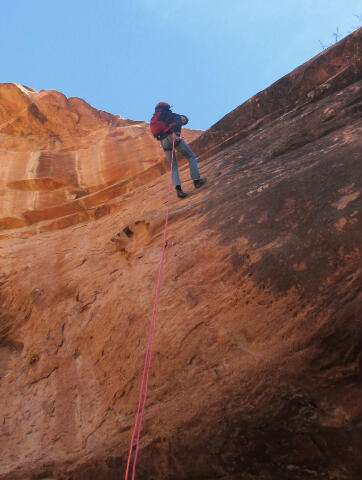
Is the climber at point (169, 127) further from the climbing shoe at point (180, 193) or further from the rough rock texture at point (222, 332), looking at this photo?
the rough rock texture at point (222, 332)

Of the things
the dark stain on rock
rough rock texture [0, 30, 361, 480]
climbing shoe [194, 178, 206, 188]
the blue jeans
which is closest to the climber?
the blue jeans

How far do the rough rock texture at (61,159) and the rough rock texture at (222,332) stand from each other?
3.25 meters

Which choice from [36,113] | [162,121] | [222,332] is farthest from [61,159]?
[222,332]

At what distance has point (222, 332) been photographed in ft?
11.8

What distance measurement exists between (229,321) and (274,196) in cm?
170

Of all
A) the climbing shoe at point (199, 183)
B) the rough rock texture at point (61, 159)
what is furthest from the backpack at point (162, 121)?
the rough rock texture at point (61, 159)

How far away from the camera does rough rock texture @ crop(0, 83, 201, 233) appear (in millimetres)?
9414

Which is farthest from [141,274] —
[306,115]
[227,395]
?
[306,115]

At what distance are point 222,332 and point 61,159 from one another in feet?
31.4

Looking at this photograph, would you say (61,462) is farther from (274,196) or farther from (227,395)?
(274,196)

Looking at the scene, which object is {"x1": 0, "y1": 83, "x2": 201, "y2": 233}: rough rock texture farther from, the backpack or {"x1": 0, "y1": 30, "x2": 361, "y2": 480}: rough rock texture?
{"x1": 0, "y1": 30, "x2": 361, "y2": 480}: rough rock texture

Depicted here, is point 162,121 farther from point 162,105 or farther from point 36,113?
point 36,113

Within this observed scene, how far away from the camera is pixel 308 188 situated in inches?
163

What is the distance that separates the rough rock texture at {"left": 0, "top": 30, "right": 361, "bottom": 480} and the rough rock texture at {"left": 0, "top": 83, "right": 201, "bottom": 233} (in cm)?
325
